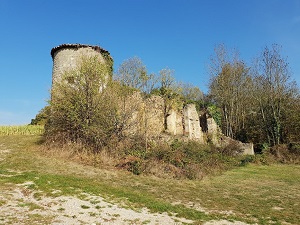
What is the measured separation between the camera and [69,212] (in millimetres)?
8133

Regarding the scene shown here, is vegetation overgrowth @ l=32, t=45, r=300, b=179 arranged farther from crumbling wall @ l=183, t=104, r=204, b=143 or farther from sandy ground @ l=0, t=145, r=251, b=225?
sandy ground @ l=0, t=145, r=251, b=225

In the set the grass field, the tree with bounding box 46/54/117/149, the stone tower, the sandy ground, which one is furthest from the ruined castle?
the sandy ground

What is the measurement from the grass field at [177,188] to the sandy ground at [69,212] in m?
0.49

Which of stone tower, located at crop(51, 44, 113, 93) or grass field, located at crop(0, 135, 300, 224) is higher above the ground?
stone tower, located at crop(51, 44, 113, 93)

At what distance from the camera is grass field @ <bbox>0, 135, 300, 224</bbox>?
911 centimetres

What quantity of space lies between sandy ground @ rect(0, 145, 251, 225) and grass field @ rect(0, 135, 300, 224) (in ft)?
1.61

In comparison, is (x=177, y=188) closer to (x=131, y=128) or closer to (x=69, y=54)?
(x=131, y=128)

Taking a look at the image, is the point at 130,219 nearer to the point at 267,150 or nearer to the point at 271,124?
the point at 267,150

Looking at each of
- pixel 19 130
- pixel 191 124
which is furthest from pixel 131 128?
pixel 19 130

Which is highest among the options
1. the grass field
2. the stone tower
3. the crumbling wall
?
the stone tower

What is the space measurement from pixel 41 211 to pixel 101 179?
17.6 ft

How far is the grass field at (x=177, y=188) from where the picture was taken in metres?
9.11

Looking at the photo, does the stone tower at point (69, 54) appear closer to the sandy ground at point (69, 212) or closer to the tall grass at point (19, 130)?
the tall grass at point (19, 130)

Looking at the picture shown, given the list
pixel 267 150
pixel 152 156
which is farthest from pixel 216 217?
pixel 267 150
